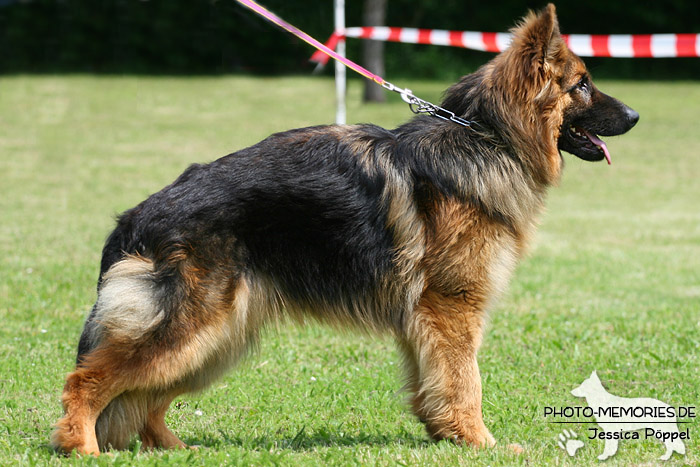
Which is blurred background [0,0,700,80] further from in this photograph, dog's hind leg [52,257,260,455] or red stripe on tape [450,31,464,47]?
dog's hind leg [52,257,260,455]

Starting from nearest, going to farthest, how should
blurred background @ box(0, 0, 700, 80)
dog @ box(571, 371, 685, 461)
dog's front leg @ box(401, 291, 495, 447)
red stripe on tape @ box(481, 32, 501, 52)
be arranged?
dog's front leg @ box(401, 291, 495, 447)
dog @ box(571, 371, 685, 461)
red stripe on tape @ box(481, 32, 501, 52)
blurred background @ box(0, 0, 700, 80)

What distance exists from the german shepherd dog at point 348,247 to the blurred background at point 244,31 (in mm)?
20781

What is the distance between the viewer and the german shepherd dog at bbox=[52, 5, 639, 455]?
164 inches

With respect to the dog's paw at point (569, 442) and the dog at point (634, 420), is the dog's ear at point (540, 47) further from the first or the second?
the dog's paw at point (569, 442)

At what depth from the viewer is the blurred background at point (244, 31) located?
2636 centimetres

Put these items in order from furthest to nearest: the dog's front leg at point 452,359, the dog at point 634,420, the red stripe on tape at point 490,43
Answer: the red stripe on tape at point 490,43 → the dog at point 634,420 → the dog's front leg at point 452,359

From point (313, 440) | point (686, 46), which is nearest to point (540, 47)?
point (313, 440)

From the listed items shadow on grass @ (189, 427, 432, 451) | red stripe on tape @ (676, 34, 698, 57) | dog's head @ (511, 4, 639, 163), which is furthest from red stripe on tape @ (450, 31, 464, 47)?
shadow on grass @ (189, 427, 432, 451)

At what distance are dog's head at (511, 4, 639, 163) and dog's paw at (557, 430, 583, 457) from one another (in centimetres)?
164

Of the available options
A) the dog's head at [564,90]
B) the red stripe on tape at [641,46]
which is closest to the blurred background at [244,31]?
the red stripe on tape at [641,46]

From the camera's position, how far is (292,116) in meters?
24.0

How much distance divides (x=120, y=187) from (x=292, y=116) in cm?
913

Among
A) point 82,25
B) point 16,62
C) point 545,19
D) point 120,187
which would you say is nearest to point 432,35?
point 120,187

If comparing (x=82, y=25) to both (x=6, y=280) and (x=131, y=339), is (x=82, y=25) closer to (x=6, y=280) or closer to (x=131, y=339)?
(x=6, y=280)
